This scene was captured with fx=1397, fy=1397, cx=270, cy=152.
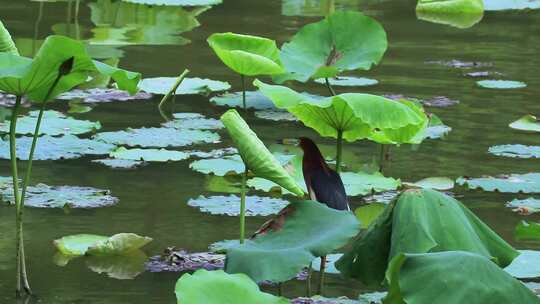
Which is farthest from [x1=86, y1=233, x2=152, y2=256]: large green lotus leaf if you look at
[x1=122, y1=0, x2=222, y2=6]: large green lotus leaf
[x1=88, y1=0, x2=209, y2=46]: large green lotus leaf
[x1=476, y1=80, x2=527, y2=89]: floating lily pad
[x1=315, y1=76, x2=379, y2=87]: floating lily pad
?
[x1=122, y1=0, x2=222, y2=6]: large green lotus leaf

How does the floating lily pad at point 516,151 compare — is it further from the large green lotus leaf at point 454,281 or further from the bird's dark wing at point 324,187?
the large green lotus leaf at point 454,281

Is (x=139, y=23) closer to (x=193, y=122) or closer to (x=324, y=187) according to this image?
(x=193, y=122)

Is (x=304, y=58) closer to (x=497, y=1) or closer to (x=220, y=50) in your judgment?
(x=220, y=50)

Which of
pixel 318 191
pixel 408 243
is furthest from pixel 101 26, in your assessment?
pixel 408 243

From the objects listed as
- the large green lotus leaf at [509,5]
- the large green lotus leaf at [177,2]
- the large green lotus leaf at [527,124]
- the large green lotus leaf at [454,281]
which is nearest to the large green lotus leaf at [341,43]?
the large green lotus leaf at [527,124]

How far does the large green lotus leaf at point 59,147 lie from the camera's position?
12.6ft

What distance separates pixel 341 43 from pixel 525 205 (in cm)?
60

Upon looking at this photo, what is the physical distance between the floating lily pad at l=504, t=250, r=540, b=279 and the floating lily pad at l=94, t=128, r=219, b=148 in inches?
57.7

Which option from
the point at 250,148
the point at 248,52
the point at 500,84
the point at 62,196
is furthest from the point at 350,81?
the point at 250,148

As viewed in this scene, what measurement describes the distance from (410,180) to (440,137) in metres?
0.60

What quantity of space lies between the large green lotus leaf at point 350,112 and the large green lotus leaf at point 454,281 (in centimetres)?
78

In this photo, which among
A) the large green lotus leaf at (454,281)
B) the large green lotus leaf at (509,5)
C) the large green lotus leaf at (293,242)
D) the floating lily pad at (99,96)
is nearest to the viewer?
the large green lotus leaf at (454,281)

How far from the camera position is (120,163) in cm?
381

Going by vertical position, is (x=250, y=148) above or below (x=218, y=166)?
above
